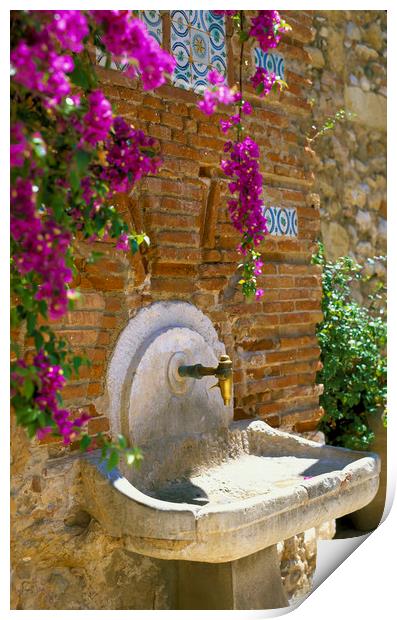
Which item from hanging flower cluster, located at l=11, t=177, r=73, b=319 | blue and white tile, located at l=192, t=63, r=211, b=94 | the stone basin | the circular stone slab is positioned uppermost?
blue and white tile, located at l=192, t=63, r=211, b=94

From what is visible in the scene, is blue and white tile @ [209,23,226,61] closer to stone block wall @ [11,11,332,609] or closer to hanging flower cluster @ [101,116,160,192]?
stone block wall @ [11,11,332,609]

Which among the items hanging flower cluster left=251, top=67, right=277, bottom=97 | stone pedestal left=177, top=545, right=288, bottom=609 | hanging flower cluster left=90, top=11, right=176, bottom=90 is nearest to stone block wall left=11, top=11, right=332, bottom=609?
stone pedestal left=177, top=545, right=288, bottom=609

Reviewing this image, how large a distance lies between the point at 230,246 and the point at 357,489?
1017 mm

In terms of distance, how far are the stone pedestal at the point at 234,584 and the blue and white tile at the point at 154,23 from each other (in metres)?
1.76

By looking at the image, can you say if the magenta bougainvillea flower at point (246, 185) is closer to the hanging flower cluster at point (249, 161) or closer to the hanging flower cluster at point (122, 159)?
the hanging flower cluster at point (249, 161)

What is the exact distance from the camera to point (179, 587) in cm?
274

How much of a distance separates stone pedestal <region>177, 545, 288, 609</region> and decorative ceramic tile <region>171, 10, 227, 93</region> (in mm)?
1647

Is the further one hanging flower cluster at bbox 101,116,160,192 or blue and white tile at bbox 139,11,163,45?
blue and white tile at bbox 139,11,163,45

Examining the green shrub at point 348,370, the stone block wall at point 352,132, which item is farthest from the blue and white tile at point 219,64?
the stone block wall at point 352,132

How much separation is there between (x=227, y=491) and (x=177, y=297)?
0.69 meters

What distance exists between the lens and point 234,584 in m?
2.56

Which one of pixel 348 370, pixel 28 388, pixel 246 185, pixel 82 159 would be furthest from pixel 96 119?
pixel 348 370

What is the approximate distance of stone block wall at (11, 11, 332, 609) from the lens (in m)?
2.38
